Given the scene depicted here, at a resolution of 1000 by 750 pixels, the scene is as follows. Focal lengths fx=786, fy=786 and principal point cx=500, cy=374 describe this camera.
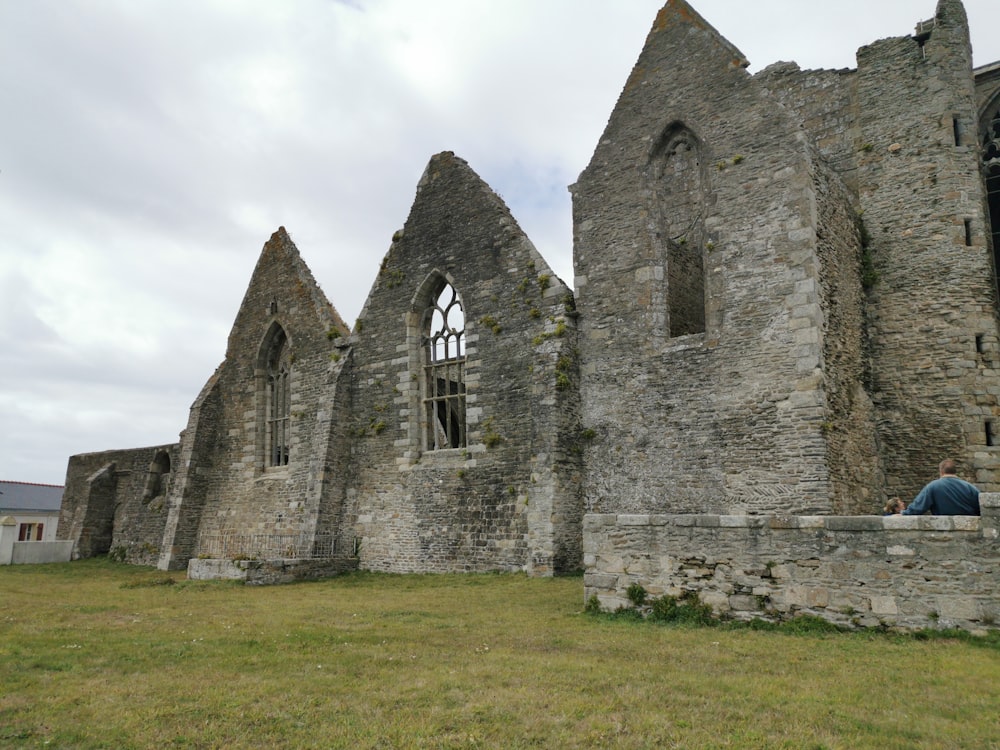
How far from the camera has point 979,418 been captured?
43.1ft

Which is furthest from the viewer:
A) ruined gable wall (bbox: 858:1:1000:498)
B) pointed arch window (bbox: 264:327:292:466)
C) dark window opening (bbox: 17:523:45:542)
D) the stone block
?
dark window opening (bbox: 17:523:45:542)

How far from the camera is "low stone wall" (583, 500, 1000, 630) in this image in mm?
7434

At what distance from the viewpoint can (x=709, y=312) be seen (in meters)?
13.8

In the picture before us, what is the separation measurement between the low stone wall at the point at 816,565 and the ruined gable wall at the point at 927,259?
257 inches

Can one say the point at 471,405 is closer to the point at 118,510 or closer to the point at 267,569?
the point at 267,569

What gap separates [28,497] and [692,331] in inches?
1722

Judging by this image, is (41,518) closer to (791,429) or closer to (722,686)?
(791,429)

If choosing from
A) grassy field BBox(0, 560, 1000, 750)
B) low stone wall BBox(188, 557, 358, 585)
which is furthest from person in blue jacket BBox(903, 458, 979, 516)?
low stone wall BBox(188, 557, 358, 585)

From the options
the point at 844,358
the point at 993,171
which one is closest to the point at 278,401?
the point at 844,358

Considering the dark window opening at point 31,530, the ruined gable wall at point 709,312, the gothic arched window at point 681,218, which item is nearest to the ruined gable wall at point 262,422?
the ruined gable wall at point 709,312

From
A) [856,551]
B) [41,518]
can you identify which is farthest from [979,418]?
[41,518]

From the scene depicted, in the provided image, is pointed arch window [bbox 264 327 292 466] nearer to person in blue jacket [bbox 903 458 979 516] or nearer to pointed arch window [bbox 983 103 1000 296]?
person in blue jacket [bbox 903 458 979 516]

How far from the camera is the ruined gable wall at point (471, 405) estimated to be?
48.4 ft

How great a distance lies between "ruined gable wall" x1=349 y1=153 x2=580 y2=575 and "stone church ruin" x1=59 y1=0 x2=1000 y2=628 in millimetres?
54
